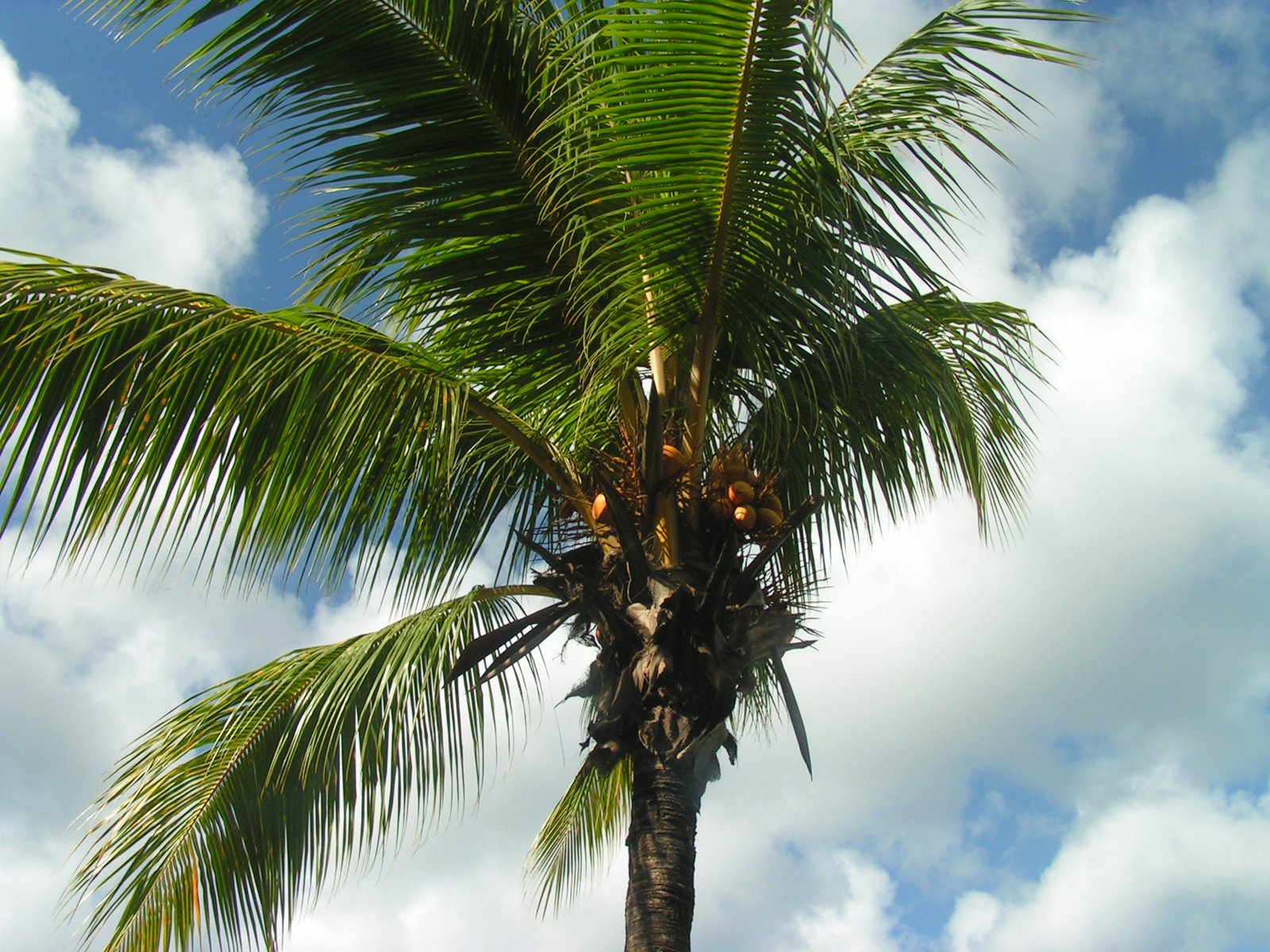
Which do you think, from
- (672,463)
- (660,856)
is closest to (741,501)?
(672,463)

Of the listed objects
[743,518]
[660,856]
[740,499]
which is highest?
[740,499]

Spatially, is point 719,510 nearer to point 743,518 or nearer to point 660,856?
point 743,518

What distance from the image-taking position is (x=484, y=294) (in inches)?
196

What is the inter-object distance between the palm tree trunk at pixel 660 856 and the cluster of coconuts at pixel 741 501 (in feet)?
3.02

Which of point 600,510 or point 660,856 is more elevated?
point 600,510

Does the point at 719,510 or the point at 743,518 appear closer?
the point at 743,518

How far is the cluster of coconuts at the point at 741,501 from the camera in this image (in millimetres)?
4312

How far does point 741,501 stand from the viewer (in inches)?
170

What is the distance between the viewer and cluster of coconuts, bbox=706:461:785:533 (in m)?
4.31

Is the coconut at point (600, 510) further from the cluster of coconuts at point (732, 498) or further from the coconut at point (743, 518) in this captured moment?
the coconut at point (743, 518)

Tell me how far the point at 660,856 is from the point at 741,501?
1283 millimetres

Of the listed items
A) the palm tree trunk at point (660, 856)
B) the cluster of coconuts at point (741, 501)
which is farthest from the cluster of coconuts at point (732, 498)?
the palm tree trunk at point (660, 856)

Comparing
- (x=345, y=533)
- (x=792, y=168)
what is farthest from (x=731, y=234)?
(x=345, y=533)

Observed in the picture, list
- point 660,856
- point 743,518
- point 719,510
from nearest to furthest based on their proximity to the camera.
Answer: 1. point 660,856
2. point 743,518
3. point 719,510
